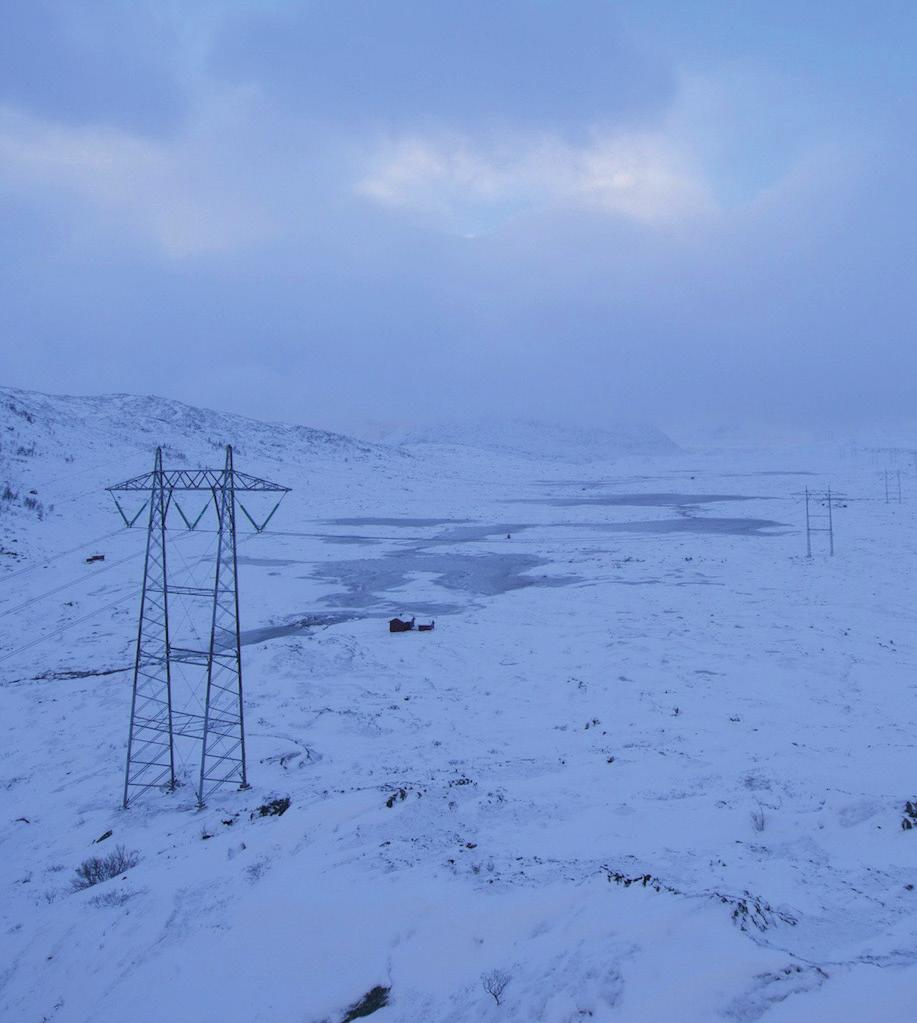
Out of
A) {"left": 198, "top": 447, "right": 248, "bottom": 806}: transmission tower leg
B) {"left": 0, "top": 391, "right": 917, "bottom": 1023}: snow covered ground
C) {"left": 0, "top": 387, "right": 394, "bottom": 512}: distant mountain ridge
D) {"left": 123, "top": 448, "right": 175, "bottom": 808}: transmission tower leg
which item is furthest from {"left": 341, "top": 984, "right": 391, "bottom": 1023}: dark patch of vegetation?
{"left": 0, "top": 387, "right": 394, "bottom": 512}: distant mountain ridge

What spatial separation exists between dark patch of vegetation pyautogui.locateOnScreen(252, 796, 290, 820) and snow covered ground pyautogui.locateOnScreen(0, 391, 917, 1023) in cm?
22

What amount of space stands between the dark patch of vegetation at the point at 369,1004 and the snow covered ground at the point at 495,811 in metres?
0.07

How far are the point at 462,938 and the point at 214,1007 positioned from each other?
2.31m

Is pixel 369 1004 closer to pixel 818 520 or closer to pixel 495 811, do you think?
pixel 495 811

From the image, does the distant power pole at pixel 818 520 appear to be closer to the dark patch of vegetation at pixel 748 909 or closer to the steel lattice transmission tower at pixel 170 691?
the steel lattice transmission tower at pixel 170 691

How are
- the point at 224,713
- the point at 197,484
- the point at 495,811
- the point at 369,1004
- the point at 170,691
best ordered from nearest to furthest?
the point at 369,1004, the point at 495,811, the point at 197,484, the point at 170,691, the point at 224,713

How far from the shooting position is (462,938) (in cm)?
691

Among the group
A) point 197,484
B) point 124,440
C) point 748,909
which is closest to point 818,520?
point 197,484

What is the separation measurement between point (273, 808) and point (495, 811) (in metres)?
3.17

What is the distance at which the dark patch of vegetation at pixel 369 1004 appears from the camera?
20.9 ft

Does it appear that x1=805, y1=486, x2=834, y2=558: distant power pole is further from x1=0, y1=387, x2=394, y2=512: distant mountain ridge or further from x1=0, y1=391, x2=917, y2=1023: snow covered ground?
x1=0, y1=387, x2=394, y2=512: distant mountain ridge

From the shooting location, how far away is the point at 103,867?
31.5 feet

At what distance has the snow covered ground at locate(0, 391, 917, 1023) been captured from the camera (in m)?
6.41

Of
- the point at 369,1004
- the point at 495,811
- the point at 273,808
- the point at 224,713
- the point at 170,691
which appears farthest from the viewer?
the point at 224,713
